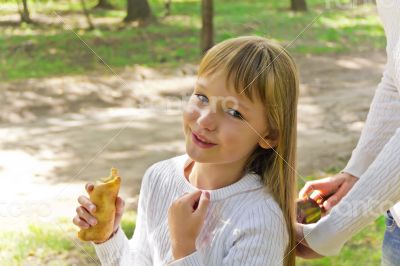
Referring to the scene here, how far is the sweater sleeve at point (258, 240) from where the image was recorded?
30.4 inches

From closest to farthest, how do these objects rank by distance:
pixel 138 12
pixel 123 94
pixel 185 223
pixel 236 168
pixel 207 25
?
pixel 185 223, pixel 236 168, pixel 123 94, pixel 207 25, pixel 138 12

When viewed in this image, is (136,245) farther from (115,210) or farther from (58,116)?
(58,116)

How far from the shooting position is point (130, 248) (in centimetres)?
92

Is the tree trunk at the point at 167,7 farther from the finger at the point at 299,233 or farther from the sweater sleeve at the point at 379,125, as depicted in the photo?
the finger at the point at 299,233

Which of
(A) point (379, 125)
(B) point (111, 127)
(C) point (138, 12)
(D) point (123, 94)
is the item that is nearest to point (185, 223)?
(A) point (379, 125)

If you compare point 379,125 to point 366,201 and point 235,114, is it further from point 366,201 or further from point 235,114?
point 235,114

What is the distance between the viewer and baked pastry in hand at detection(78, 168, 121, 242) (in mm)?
854

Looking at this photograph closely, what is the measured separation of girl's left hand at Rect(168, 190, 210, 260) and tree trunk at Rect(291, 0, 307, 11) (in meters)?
5.91

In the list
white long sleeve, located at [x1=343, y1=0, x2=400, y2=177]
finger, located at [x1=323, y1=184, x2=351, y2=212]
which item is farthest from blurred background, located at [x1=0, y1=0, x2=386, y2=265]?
finger, located at [x1=323, y1=184, x2=351, y2=212]

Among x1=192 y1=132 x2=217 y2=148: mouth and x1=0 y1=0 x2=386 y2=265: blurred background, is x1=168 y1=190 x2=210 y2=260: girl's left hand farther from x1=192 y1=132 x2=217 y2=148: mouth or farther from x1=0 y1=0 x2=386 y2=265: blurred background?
x1=0 y1=0 x2=386 y2=265: blurred background

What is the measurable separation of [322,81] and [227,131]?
12.3 feet

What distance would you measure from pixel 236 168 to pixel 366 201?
0.16 m

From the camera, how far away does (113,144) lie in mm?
3043

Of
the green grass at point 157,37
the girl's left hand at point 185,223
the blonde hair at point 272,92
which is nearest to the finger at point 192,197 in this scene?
the girl's left hand at point 185,223
